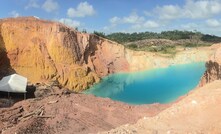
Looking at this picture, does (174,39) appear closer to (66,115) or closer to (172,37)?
(172,37)

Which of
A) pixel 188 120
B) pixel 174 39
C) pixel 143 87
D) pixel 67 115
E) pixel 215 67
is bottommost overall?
pixel 143 87

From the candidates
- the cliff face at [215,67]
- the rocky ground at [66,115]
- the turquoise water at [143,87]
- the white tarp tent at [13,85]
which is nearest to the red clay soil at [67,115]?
the rocky ground at [66,115]

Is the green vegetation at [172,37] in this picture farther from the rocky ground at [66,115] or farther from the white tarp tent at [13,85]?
the rocky ground at [66,115]

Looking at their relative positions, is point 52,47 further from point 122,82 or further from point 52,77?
point 122,82

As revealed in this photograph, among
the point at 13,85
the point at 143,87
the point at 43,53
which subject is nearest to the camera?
the point at 13,85

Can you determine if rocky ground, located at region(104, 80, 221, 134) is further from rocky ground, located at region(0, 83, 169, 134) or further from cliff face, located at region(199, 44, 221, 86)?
cliff face, located at region(199, 44, 221, 86)

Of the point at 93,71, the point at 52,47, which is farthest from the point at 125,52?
the point at 52,47

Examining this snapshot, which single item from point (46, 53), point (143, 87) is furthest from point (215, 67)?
point (46, 53)
